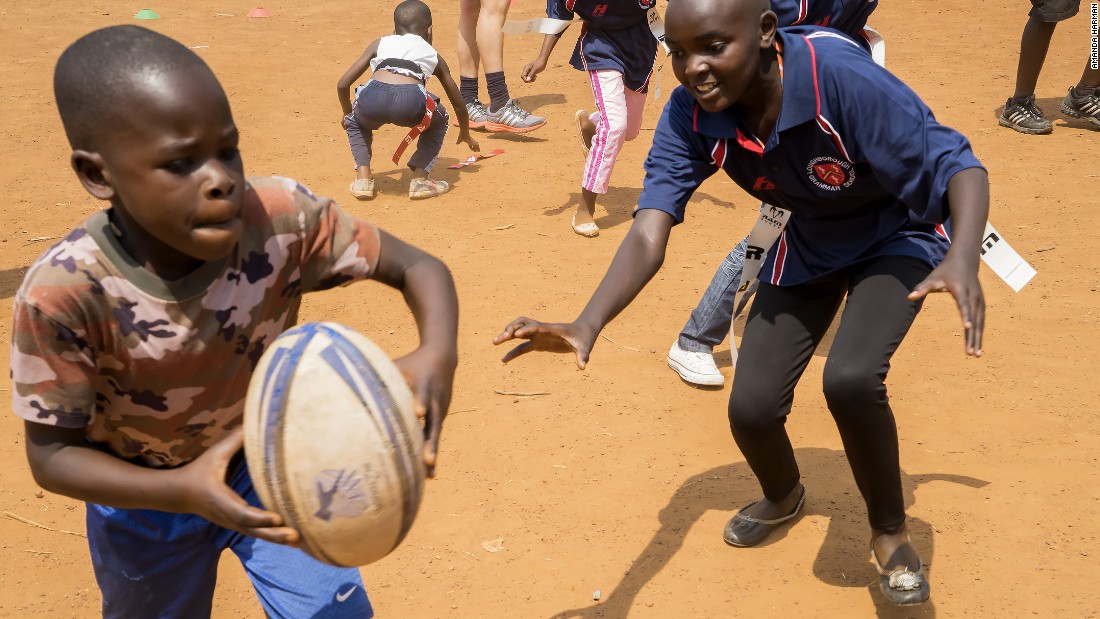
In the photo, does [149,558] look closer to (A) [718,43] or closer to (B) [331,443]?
(B) [331,443]

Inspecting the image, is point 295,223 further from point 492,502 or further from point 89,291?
point 492,502

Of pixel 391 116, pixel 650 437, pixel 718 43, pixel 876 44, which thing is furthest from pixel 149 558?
pixel 391 116

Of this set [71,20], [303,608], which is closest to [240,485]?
[303,608]

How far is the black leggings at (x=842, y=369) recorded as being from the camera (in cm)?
353

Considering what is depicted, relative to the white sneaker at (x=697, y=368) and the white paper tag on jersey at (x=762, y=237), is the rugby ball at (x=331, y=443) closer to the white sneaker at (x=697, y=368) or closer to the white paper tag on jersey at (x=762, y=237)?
the white paper tag on jersey at (x=762, y=237)

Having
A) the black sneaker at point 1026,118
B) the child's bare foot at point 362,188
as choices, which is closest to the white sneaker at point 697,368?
the child's bare foot at point 362,188

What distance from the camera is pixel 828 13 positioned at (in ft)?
16.3

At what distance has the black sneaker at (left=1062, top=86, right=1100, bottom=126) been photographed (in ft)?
29.7

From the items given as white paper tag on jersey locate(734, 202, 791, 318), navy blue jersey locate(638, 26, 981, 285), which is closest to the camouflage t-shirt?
navy blue jersey locate(638, 26, 981, 285)

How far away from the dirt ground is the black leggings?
0.44 m

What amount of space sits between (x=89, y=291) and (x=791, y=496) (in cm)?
284

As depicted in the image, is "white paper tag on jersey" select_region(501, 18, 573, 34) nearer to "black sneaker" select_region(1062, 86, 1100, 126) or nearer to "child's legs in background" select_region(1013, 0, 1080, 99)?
"child's legs in background" select_region(1013, 0, 1080, 99)

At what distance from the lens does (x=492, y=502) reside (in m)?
4.49

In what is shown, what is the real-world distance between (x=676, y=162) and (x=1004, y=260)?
1140 mm
